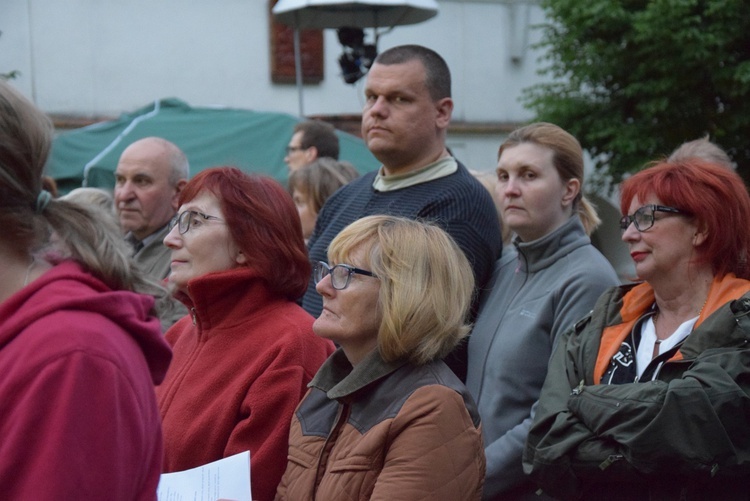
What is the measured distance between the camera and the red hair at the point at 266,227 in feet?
11.6

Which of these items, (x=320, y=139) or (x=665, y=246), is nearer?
(x=665, y=246)

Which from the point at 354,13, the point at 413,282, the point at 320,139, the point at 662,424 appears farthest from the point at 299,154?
the point at 662,424

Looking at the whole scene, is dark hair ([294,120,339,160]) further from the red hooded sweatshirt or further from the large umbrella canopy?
the red hooded sweatshirt

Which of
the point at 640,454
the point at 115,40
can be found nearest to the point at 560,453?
the point at 640,454

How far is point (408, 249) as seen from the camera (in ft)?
10.2

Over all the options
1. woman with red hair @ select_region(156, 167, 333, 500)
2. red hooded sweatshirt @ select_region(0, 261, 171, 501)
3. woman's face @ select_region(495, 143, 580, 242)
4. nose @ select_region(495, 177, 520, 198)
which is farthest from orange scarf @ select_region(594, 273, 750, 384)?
red hooded sweatshirt @ select_region(0, 261, 171, 501)

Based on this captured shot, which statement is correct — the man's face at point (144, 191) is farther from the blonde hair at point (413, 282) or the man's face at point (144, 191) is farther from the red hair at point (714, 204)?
the red hair at point (714, 204)

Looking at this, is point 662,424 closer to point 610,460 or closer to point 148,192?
point 610,460

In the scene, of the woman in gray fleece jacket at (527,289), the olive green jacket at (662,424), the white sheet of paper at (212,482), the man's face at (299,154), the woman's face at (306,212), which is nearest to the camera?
the white sheet of paper at (212,482)

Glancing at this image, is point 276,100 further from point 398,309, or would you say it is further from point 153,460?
point 153,460

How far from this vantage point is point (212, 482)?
2959 millimetres

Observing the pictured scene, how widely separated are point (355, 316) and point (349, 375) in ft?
0.61

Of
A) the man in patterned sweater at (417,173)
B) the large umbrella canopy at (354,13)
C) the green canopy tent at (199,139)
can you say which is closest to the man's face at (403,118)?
the man in patterned sweater at (417,173)

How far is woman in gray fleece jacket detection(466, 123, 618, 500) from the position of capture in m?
3.76
